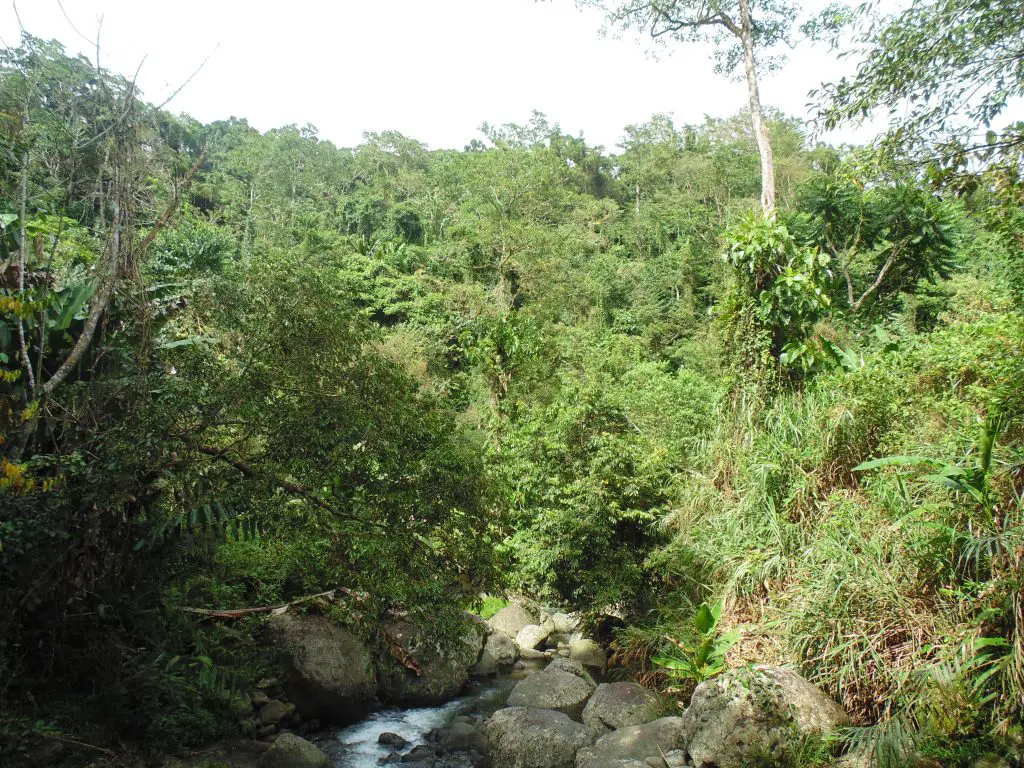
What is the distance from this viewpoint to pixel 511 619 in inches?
476

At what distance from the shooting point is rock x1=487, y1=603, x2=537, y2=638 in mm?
11852

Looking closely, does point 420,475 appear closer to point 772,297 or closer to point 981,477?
point 981,477

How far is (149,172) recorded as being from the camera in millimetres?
5867

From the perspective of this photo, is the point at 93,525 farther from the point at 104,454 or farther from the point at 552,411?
the point at 552,411

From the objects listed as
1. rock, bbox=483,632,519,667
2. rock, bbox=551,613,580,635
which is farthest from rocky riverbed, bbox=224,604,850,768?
rock, bbox=551,613,580,635

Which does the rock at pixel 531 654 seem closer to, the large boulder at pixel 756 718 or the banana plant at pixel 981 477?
the large boulder at pixel 756 718

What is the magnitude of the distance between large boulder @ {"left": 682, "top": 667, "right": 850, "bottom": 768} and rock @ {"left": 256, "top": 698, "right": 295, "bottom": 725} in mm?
4355

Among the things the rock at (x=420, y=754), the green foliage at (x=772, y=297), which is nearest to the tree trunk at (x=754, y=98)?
the green foliage at (x=772, y=297)

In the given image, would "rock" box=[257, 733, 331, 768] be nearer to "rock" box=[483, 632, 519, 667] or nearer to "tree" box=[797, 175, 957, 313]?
"rock" box=[483, 632, 519, 667]

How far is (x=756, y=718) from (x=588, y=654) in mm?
4433

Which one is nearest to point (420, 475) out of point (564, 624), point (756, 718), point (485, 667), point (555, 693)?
point (756, 718)

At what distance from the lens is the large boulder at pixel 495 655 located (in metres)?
10.2

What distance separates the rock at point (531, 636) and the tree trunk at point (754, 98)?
8.41 meters

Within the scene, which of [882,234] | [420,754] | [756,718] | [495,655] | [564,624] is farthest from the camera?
[882,234]
